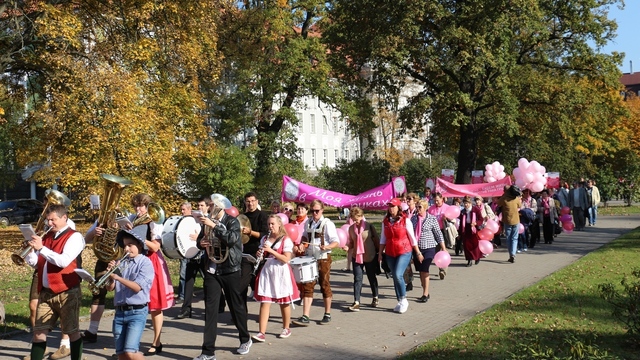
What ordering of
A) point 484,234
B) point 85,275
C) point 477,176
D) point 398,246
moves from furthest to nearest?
1. point 477,176
2. point 484,234
3. point 398,246
4. point 85,275

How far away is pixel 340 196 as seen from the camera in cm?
1513

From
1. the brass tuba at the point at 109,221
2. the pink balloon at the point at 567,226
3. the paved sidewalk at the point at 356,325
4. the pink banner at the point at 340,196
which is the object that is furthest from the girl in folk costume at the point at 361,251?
the pink balloon at the point at 567,226

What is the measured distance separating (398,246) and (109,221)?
4839 millimetres

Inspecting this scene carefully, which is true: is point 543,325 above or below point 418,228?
below

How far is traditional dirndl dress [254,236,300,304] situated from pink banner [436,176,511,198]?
1211 centimetres

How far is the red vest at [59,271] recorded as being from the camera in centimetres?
747

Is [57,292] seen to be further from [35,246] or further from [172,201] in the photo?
[172,201]

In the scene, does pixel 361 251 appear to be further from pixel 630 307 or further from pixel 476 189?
pixel 476 189

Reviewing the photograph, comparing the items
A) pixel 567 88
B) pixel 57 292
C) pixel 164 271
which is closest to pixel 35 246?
pixel 57 292

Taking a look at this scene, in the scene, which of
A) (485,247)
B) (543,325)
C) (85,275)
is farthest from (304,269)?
(485,247)

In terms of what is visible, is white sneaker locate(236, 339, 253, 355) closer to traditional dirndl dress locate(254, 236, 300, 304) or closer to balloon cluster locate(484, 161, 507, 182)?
traditional dirndl dress locate(254, 236, 300, 304)

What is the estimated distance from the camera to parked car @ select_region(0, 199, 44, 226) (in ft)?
138

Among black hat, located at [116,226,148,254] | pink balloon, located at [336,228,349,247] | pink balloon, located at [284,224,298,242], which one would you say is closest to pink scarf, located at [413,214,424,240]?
pink balloon, located at [336,228,349,247]

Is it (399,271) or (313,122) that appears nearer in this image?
(399,271)
